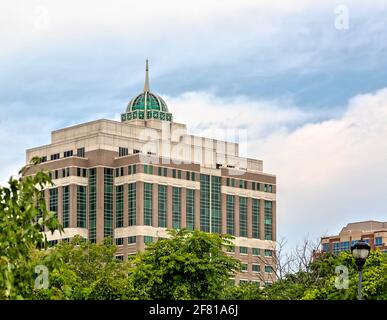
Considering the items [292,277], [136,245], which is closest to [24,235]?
[292,277]

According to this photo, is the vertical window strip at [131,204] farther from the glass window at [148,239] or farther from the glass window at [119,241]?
the glass window at [148,239]

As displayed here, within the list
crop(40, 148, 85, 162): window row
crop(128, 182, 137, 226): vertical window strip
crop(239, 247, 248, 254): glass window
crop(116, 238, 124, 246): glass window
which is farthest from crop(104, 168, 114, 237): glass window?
crop(239, 247, 248, 254): glass window

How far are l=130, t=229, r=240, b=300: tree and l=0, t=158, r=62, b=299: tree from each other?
3743 cm

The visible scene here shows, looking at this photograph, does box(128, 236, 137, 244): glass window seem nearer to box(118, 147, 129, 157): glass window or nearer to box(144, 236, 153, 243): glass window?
box(144, 236, 153, 243): glass window

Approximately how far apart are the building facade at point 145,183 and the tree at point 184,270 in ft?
335

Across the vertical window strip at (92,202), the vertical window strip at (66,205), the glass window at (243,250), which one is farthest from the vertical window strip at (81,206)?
the glass window at (243,250)

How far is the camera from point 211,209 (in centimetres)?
17288

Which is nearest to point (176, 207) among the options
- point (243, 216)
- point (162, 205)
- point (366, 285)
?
point (162, 205)

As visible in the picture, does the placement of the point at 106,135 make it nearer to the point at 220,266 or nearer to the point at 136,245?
the point at 136,245

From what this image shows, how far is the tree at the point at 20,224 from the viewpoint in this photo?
43.6ft

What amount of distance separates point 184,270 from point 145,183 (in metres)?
110

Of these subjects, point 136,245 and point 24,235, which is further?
point 136,245

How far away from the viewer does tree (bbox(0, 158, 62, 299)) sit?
13.3m
